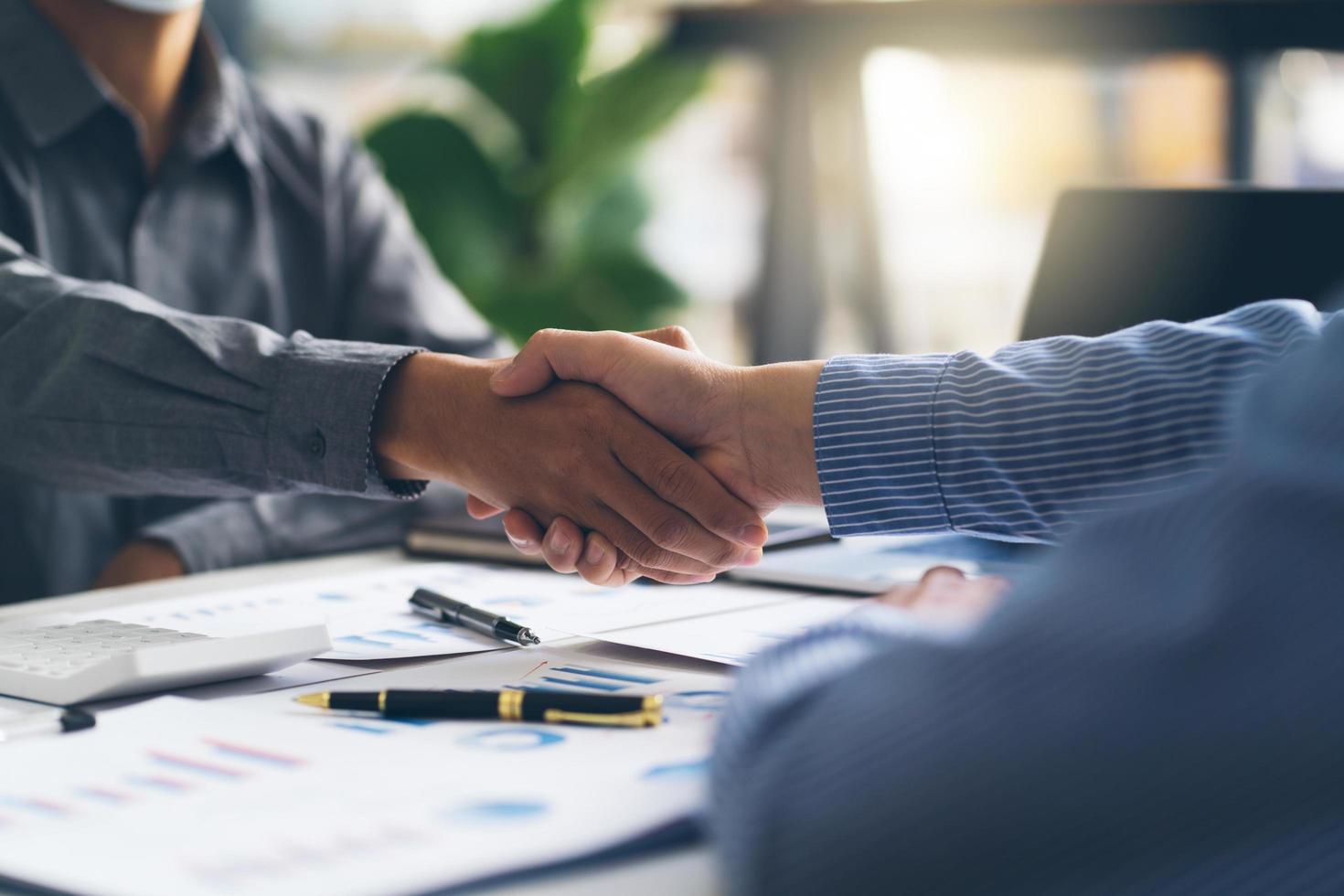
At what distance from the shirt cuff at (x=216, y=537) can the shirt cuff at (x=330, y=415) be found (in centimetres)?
28

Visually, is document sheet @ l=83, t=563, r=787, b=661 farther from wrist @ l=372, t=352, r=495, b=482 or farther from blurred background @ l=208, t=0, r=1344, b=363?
blurred background @ l=208, t=0, r=1344, b=363

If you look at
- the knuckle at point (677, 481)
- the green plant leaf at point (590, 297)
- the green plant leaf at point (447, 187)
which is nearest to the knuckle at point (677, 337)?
the knuckle at point (677, 481)

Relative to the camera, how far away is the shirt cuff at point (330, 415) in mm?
971

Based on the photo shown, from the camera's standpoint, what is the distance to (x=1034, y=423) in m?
0.80

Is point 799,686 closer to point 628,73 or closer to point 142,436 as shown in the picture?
point 142,436

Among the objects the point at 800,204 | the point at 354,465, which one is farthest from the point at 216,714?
the point at 800,204

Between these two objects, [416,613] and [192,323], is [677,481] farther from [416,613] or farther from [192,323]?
[192,323]

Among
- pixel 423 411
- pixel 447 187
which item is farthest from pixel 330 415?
pixel 447 187

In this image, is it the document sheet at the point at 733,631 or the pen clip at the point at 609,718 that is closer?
the pen clip at the point at 609,718

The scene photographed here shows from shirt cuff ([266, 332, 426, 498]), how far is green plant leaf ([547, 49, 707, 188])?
2.32 meters

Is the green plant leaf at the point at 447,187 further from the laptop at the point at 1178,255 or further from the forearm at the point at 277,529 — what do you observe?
the laptop at the point at 1178,255

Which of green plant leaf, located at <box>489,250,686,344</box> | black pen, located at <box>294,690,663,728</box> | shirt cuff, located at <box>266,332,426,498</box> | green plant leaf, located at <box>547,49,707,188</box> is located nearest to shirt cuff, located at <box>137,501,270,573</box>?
shirt cuff, located at <box>266,332,426,498</box>

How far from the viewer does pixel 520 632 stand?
84 cm

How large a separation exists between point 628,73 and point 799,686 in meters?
2.92
